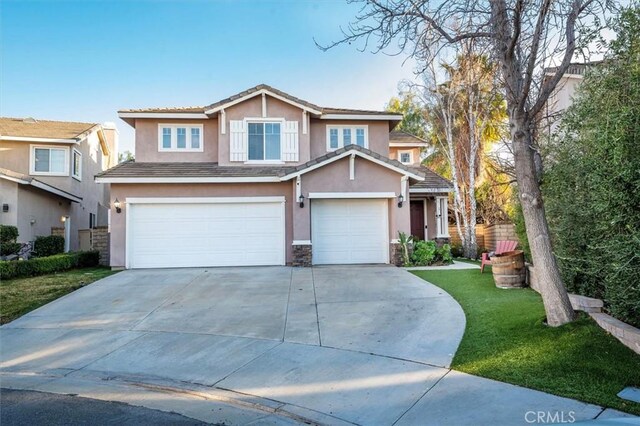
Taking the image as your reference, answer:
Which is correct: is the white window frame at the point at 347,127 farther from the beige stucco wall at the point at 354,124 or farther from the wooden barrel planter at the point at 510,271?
the wooden barrel planter at the point at 510,271

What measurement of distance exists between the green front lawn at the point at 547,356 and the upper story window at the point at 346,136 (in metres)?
10.3

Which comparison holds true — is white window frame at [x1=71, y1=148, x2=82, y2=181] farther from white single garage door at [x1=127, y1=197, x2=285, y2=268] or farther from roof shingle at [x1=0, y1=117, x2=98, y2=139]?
white single garage door at [x1=127, y1=197, x2=285, y2=268]

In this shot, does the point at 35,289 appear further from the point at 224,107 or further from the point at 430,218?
the point at 430,218

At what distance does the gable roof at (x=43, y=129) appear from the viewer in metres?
18.5

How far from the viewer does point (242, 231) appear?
1427cm

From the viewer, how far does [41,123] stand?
2122 centimetres

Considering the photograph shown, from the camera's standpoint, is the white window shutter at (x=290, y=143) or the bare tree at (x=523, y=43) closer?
the bare tree at (x=523, y=43)

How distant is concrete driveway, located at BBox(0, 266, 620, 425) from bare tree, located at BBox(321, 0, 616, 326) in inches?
70.6

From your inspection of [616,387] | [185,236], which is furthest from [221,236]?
[616,387]

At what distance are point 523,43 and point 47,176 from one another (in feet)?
67.0

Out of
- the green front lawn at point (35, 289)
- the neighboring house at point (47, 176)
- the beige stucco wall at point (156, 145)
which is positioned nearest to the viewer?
the green front lawn at point (35, 289)

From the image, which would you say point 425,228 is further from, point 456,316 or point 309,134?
point 456,316

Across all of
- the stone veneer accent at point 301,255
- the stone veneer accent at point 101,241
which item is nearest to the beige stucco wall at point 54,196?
the stone veneer accent at point 101,241

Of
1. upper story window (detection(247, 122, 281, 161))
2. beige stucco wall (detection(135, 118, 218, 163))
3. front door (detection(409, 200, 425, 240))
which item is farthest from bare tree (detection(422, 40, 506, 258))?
beige stucco wall (detection(135, 118, 218, 163))
